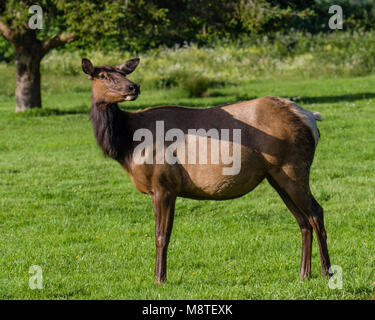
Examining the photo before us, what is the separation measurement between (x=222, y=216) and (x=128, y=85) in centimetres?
453

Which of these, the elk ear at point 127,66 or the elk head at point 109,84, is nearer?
the elk head at point 109,84

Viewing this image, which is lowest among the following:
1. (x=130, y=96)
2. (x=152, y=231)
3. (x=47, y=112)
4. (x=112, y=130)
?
(x=152, y=231)

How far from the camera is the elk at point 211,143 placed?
6773 millimetres

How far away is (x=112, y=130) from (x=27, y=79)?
17022mm

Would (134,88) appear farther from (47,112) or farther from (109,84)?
(47,112)

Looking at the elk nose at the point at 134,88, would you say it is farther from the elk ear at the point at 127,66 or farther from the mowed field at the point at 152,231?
the mowed field at the point at 152,231

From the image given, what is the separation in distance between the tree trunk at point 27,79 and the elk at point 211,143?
656 inches

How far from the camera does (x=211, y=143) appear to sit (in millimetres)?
6809

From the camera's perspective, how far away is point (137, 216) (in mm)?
10656

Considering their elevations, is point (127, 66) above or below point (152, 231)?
above

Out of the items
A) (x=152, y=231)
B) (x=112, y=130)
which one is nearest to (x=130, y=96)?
(x=112, y=130)

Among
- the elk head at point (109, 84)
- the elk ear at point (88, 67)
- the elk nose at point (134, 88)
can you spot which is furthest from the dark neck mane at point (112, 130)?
the elk nose at point (134, 88)
